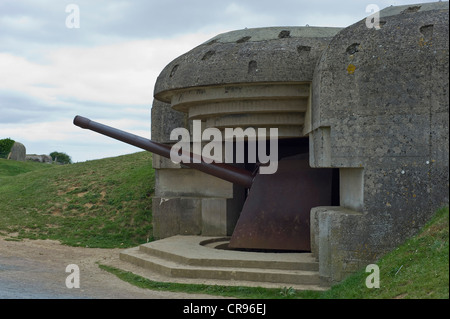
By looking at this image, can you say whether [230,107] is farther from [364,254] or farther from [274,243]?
[364,254]

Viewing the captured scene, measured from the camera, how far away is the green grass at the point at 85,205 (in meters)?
14.0

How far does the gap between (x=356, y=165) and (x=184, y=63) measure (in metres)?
4.09

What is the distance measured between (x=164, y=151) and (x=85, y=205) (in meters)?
4.97

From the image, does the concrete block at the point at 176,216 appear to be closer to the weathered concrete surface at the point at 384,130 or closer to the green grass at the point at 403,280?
the green grass at the point at 403,280

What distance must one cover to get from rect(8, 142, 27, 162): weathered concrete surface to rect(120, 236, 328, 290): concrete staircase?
24333mm

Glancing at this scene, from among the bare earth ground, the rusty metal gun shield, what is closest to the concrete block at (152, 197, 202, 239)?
the bare earth ground

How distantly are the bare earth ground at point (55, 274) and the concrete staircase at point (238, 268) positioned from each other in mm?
714

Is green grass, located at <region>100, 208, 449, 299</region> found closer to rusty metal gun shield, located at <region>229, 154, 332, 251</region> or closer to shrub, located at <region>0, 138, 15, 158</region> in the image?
rusty metal gun shield, located at <region>229, 154, 332, 251</region>

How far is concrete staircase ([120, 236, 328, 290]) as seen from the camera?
8320 millimetres

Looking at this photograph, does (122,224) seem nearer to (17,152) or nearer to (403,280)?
(403,280)

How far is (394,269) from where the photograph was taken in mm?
6801

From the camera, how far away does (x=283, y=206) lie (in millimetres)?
10203

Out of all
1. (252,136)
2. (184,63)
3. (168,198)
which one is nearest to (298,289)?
(252,136)
